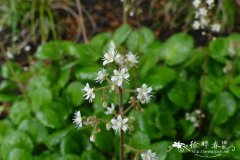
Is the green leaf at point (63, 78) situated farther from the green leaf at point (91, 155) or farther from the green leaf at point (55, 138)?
the green leaf at point (91, 155)

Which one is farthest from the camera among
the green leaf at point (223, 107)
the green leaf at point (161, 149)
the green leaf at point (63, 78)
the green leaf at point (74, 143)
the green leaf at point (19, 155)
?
the green leaf at point (63, 78)

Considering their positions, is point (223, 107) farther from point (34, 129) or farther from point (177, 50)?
point (34, 129)

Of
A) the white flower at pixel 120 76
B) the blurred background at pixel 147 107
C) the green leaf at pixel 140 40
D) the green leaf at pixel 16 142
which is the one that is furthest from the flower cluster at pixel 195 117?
the white flower at pixel 120 76

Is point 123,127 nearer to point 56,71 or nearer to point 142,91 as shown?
point 142,91

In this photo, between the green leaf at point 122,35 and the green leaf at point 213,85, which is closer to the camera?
the green leaf at point 213,85

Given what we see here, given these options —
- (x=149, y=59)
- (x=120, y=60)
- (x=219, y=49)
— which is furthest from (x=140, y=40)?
(x=120, y=60)
